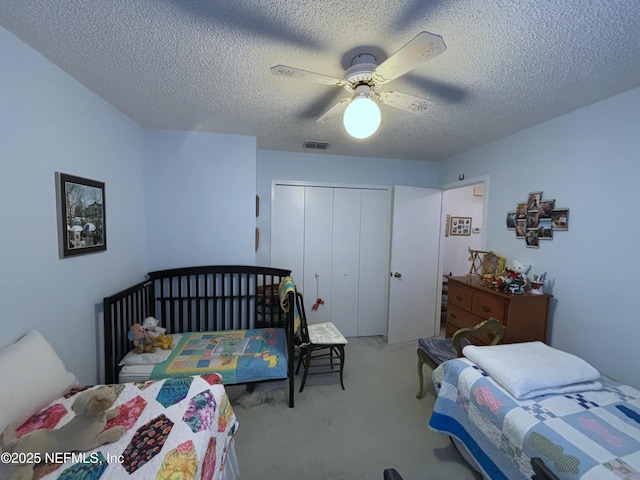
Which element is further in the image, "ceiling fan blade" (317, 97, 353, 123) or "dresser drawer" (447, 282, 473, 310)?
"dresser drawer" (447, 282, 473, 310)

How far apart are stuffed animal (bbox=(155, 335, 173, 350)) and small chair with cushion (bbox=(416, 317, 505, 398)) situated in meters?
2.15

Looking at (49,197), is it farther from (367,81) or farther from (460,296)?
(460,296)

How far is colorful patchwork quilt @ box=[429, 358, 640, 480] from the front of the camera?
1004 mm

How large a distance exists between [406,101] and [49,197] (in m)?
2.07

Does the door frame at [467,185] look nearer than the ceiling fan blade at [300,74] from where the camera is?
No

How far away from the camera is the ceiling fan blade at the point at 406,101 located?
1395 millimetres

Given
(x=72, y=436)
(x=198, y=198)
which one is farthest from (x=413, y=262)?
(x=72, y=436)

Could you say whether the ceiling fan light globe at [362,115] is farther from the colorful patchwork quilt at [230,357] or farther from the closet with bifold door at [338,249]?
the closet with bifold door at [338,249]

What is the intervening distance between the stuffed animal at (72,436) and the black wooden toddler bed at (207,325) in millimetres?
831

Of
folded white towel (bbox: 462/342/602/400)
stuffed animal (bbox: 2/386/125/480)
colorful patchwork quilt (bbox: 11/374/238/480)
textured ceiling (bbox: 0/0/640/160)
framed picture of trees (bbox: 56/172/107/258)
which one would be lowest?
colorful patchwork quilt (bbox: 11/374/238/480)

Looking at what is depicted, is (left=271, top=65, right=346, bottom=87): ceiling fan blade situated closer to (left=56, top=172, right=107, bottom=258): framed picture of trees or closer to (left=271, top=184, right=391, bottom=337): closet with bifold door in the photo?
(left=56, top=172, right=107, bottom=258): framed picture of trees

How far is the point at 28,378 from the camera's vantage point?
119cm

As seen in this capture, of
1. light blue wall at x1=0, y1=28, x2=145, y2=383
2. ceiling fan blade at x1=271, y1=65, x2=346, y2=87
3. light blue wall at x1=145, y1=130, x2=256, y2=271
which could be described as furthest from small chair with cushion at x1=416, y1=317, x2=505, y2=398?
light blue wall at x1=0, y1=28, x2=145, y2=383

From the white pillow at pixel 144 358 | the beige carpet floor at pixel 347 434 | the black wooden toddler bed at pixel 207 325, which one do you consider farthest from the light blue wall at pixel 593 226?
the white pillow at pixel 144 358
